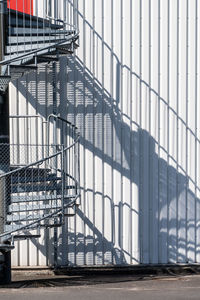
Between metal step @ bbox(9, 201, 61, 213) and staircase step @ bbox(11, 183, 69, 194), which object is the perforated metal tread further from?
metal step @ bbox(9, 201, 61, 213)

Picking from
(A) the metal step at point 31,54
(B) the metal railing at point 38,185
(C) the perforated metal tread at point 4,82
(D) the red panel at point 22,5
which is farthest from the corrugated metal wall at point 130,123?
(C) the perforated metal tread at point 4,82

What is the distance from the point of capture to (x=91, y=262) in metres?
10.8

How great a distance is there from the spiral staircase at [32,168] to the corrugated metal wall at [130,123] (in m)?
0.40

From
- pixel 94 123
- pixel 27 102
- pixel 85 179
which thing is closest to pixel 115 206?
pixel 85 179

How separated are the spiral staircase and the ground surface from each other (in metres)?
0.60

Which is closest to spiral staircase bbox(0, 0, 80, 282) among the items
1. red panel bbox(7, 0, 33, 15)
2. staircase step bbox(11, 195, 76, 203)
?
staircase step bbox(11, 195, 76, 203)

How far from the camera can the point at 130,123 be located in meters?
10.7

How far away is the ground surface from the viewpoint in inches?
358

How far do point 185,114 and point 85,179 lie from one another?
6.04 feet

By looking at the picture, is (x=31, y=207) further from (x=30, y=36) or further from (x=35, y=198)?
(x=30, y=36)

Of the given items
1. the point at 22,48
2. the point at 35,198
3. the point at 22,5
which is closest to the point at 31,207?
the point at 35,198

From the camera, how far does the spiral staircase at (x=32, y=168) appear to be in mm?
9516

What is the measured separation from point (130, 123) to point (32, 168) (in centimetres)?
175

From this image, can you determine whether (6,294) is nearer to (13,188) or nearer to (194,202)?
(13,188)
